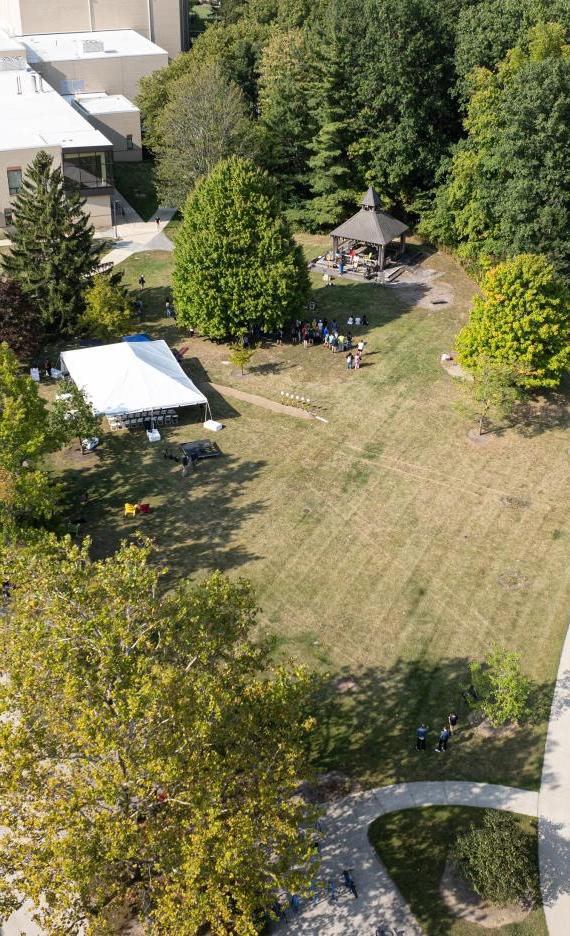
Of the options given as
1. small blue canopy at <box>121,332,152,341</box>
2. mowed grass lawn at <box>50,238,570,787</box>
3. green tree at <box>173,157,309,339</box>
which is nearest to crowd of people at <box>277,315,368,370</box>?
mowed grass lawn at <box>50,238,570,787</box>

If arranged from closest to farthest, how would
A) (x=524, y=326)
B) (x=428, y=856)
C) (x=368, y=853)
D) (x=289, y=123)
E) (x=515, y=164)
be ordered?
(x=428, y=856)
(x=368, y=853)
(x=524, y=326)
(x=515, y=164)
(x=289, y=123)

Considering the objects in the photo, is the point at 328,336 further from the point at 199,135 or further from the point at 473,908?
the point at 473,908

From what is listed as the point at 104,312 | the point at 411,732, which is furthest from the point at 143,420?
the point at 411,732

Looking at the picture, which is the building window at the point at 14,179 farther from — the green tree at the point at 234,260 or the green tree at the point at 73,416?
the green tree at the point at 73,416

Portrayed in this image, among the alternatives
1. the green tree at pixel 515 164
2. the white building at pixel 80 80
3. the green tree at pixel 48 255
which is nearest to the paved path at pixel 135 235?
the white building at pixel 80 80

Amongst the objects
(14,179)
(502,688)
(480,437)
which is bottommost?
(502,688)
